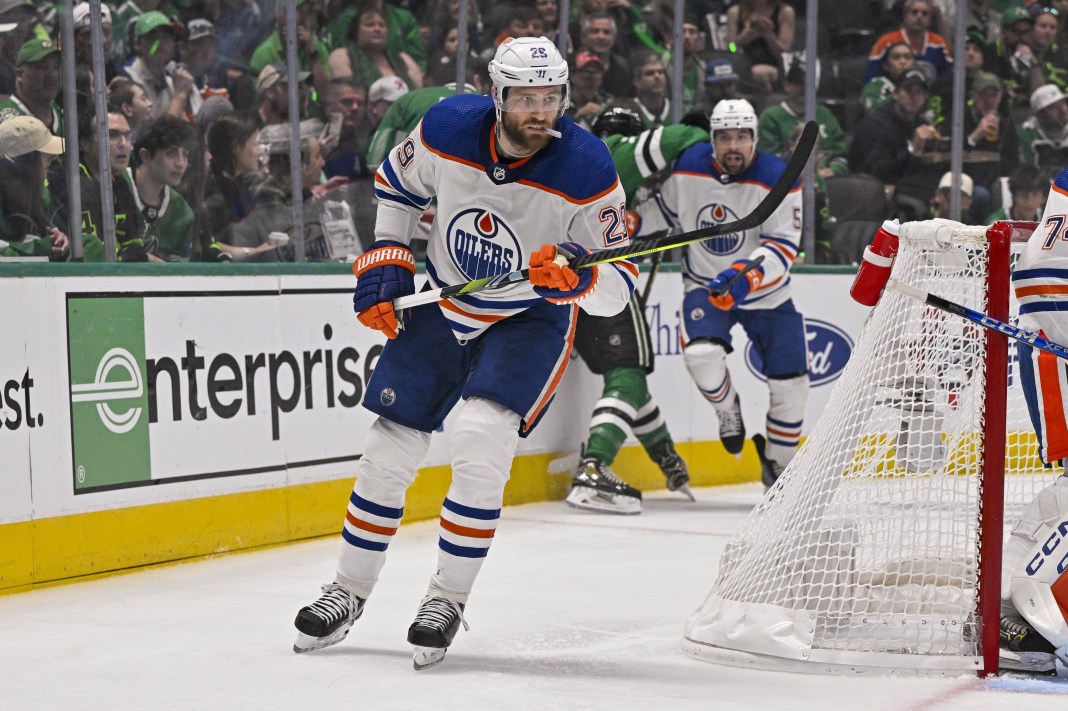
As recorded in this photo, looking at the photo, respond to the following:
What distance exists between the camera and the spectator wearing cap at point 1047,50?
7676 mm

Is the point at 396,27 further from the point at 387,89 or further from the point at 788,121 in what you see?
the point at 788,121

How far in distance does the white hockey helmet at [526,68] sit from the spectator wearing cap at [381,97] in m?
2.29

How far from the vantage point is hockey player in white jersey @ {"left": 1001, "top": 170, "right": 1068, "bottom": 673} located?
263 cm

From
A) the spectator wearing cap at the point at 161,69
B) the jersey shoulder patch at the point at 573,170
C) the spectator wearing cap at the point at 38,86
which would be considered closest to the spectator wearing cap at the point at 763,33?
the spectator wearing cap at the point at 161,69

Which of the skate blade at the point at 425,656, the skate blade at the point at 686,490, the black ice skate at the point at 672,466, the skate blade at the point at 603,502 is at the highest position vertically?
the skate blade at the point at 425,656

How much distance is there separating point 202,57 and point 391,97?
0.79 metres

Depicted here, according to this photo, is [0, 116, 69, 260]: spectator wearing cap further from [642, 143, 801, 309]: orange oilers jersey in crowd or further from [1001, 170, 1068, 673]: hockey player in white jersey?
[1001, 170, 1068, 673]: hockey player in white jersey

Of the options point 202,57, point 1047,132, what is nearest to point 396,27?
point 202,57

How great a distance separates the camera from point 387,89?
509 cm

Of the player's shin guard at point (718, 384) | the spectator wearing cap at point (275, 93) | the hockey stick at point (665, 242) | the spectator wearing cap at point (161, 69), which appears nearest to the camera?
the hockey stick at point (665, 242)

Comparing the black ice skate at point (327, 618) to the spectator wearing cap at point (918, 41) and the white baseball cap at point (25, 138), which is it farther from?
the spectator wearing cap at point (918, 41)

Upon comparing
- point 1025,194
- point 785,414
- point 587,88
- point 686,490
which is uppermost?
point 587,88

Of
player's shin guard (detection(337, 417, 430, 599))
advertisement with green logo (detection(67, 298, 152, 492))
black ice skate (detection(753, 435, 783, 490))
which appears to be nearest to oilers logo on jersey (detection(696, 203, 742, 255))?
black ice skate (detection(753, 435, 783, 490))

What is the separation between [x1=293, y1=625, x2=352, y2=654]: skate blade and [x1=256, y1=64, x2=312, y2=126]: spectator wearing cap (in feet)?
7.44
